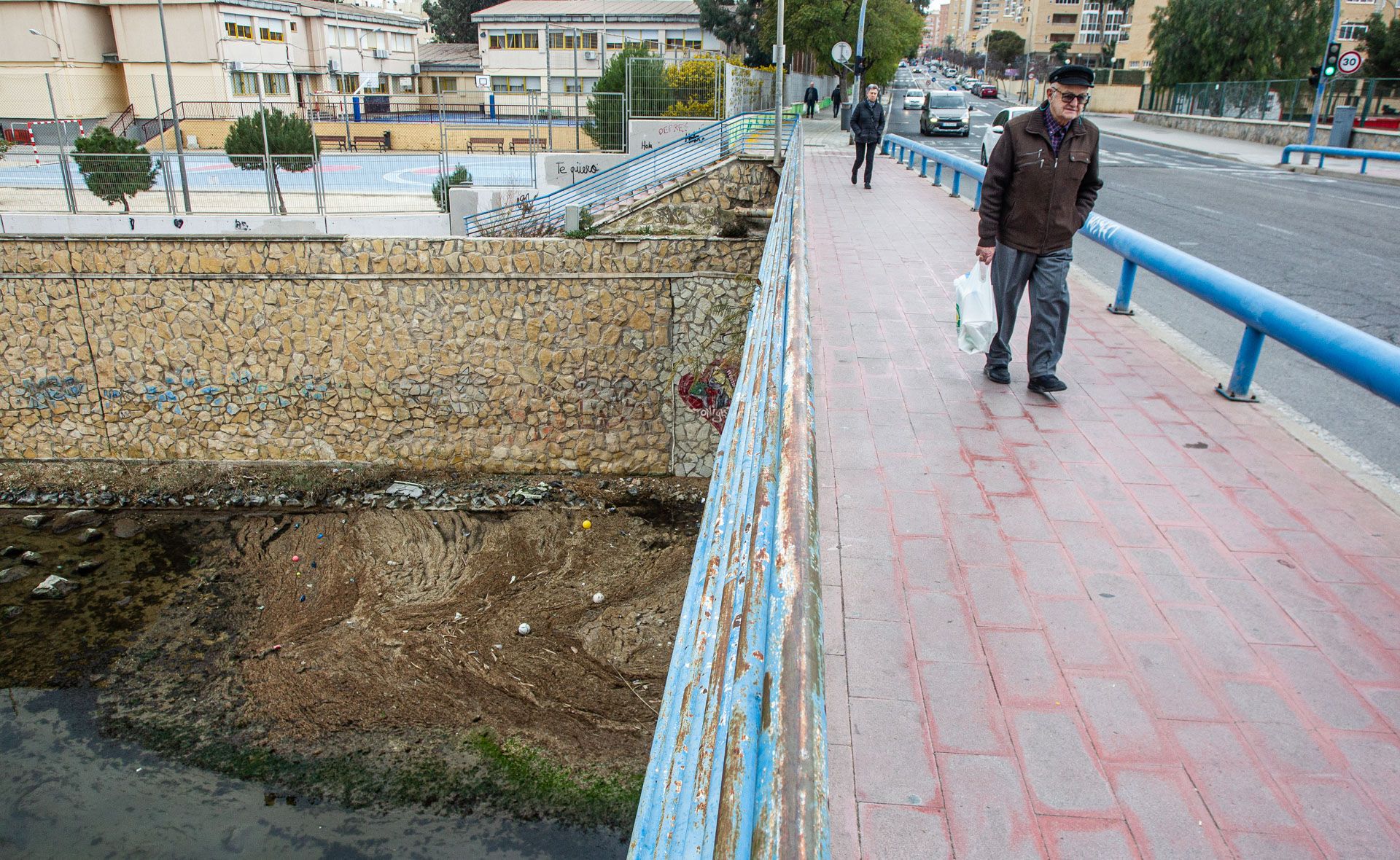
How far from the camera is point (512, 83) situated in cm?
4225

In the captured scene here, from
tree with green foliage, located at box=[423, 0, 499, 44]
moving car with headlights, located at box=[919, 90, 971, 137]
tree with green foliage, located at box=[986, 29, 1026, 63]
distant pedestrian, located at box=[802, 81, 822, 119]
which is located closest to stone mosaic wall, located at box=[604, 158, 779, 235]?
moving car with headlights, located at box=[919, 90, 971, 137]

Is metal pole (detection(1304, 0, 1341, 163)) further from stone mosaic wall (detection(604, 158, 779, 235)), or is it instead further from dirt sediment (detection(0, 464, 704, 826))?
dirt sediment (detection(0, 464, 704, 826))

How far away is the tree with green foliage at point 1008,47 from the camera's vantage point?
9606 centimetres

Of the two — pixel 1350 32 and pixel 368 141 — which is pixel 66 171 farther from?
pixel 1350 32

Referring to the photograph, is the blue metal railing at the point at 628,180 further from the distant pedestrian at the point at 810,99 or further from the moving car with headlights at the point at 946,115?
the distant pedestrian at the point at 810,99

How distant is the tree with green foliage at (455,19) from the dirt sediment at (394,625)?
5234 cm

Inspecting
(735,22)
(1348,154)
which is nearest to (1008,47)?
(735,22)

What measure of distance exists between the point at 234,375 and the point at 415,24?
4352 centimetres

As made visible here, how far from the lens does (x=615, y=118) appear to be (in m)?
22.8

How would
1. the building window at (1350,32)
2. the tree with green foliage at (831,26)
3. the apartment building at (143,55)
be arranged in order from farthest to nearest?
1. the building window at (1350,32)
2. the tree with green foliage at (831,26)
3. the apartment building at (143,55)

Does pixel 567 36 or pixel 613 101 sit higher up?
pixel 567 36

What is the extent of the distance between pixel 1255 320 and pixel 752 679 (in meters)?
4.78

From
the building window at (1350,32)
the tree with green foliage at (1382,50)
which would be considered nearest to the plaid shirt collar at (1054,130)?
the tree with green foliage at (1382,50)

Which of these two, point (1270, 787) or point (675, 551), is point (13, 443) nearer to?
point (675, 551)
